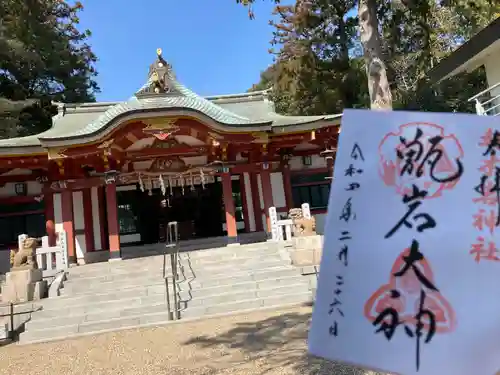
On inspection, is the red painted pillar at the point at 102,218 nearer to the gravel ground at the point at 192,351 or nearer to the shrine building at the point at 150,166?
the shrine building at the point at 150,166

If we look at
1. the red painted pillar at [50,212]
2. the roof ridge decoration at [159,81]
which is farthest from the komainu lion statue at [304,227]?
the red painted pillar at [50,212]

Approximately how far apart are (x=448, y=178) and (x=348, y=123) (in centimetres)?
56

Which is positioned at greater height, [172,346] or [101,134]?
[101,134]

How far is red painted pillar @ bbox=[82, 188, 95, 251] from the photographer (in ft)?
40.4

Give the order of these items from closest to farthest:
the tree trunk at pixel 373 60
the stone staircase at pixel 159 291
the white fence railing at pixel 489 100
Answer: the tree trunk at pixel 373 60 < the stone staircase at pixel 159 291 < the white fence railing at pixel 489 100

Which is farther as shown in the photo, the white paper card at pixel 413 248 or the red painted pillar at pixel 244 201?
the red painted pillar at pixel 244 201

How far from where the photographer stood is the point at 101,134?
10.4 meters

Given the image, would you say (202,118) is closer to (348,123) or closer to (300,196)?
(300,196)

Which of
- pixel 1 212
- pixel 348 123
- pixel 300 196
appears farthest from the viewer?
pixel 300 196

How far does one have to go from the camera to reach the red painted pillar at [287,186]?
13102 mm

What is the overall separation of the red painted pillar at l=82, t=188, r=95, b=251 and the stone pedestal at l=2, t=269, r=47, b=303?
409 cm

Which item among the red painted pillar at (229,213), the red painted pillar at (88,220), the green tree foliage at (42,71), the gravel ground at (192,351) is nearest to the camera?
the gravel ground at (192,351)

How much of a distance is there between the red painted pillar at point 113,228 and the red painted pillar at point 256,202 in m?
4.55

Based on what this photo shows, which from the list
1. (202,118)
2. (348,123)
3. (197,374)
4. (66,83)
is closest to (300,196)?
(202,118)
